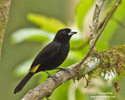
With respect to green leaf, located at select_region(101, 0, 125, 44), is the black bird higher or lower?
lower

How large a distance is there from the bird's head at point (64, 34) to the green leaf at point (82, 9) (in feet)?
0.57

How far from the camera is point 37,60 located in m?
3.51

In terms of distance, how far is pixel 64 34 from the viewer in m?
3.89

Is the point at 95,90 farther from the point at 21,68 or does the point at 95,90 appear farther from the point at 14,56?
the point at 14,56

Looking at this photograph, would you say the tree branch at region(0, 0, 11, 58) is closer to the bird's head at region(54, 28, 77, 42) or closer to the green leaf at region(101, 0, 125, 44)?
the bird's head at region(54, 28, 77, 42)

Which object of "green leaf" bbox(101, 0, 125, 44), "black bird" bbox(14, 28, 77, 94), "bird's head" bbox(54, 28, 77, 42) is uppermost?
"green leaf" bbox(101, 0, 125, 44)

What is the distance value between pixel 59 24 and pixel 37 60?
2.12 feet

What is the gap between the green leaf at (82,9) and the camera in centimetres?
361

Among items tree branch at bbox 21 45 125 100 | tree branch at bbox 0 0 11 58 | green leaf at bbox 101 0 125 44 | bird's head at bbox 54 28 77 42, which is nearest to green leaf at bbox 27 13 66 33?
bird's head at bbox 54 28 77 42

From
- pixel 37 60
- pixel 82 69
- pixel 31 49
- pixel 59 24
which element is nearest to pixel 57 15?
pixel 31 49

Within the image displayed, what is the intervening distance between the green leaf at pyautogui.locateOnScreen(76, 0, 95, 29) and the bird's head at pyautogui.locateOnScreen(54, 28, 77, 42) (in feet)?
0.57

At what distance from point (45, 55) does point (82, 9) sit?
0.65 meters

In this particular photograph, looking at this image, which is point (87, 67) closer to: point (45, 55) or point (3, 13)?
point (45, 55)

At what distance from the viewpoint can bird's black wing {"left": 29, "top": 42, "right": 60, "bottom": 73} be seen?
3.50 m
